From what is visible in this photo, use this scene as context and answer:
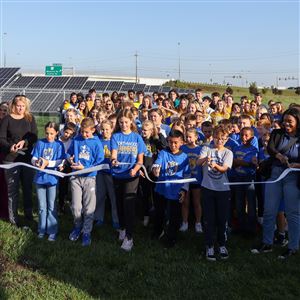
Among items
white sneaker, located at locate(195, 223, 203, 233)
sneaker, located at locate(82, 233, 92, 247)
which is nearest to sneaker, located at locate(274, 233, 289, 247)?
white sneaker, located at locate(195, 223, 203, 233)

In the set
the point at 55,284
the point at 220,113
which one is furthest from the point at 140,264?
the point at 220,113

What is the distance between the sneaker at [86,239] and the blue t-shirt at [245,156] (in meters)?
2.43

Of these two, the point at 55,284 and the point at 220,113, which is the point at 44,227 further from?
the point at 220,113

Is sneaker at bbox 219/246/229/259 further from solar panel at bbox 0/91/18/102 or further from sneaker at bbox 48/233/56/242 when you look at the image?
solar panel at bbox 0/91/18/102

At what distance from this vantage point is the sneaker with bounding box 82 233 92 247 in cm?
620

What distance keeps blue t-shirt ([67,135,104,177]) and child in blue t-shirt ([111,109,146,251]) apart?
0.93 feet

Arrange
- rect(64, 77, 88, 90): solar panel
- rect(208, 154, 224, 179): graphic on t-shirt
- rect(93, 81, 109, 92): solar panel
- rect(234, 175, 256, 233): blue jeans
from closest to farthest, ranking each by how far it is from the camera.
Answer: rect(208, 154, 224, 179): graphic on t-shirt, rect(234, 175, 256, 233): blue jeans, rect(64, 77, 88, 90): solar panel, rect(93, 81, 109, 92): solar panel

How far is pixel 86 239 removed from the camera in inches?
247

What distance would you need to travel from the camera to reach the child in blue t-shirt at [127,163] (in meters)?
6.22

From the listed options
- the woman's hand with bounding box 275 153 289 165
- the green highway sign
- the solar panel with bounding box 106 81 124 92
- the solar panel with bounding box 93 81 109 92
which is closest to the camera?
the woman's hand with bounding box 275 153 289 165

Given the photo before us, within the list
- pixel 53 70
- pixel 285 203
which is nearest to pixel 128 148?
pixel 285 203

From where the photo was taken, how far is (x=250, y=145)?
664cm

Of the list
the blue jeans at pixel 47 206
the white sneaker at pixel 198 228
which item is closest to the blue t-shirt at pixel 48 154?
the blue jeans at pixel 47 206

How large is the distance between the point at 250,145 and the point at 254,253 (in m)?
1.63
